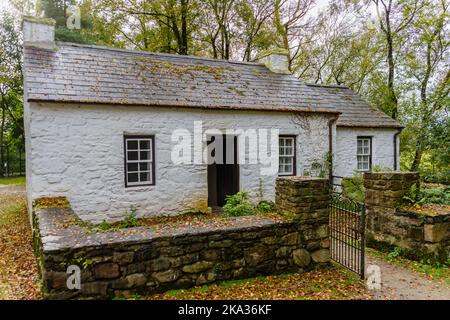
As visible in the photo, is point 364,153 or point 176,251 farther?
point 364,153

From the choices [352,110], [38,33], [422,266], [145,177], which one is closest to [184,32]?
[38,33]

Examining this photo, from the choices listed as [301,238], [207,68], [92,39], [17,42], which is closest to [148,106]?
[207,68]

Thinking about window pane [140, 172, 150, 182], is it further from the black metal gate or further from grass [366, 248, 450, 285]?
grass [366, 248, 450, 285]

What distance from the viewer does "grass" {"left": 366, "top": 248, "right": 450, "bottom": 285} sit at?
598 cm

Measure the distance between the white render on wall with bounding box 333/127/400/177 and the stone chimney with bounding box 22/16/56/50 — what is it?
11.1m

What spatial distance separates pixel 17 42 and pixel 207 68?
67.1ft

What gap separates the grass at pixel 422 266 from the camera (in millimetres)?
5980

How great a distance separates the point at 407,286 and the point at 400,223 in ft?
6.00

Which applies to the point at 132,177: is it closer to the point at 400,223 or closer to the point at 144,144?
the point at 144,144

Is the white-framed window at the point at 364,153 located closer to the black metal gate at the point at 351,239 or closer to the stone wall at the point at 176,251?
the black metal gate at the point at 351,239

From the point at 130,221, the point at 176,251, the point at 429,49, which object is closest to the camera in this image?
the point at 176,251

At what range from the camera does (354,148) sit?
13922 millimetres

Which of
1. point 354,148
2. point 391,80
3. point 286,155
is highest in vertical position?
point 391,80

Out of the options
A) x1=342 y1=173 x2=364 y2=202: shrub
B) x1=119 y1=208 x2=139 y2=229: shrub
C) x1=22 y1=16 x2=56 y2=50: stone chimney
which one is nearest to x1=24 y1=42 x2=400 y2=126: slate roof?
x1=22 y1=16 x2=56 y2=50: stone chimney
